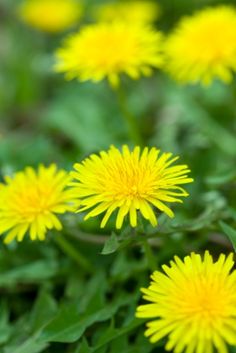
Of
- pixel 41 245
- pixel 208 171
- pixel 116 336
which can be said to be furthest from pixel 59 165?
pixel 116 336

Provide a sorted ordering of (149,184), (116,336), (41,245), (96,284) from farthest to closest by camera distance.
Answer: (41,245) < (96,284) < (116,336) < (149,184)

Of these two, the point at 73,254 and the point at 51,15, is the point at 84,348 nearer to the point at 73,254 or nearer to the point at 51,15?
the point at 73,254

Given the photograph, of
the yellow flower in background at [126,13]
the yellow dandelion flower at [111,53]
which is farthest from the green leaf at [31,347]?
the yellow flower in background at [126,13]

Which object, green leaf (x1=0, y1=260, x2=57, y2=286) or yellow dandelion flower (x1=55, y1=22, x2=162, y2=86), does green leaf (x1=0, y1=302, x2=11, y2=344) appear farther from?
yellow dandelion flower (x1=55, y1=22, x2=162, y2=86)

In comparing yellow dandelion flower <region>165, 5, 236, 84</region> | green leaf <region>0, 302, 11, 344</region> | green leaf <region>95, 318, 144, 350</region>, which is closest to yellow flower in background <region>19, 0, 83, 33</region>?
yellow dandelion flower <region>165, 5, 236, 84</region>

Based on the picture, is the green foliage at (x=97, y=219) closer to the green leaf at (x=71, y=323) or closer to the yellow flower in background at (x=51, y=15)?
the green leaf at (x=71, y=323)

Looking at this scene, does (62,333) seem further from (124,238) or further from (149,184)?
(149,184)
